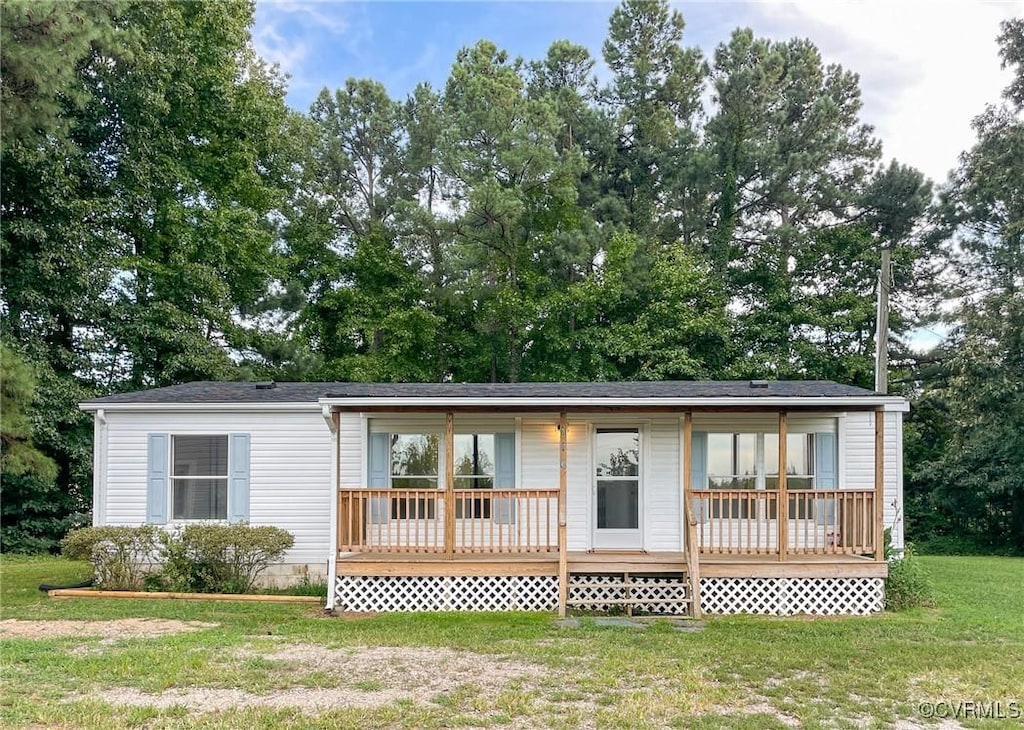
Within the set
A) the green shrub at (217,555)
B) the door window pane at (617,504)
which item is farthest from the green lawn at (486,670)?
the door window pane at (617,504)

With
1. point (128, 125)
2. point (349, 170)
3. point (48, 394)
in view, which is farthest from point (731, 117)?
point (48, 394)

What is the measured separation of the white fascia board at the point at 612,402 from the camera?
359 inches

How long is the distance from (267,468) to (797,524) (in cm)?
733

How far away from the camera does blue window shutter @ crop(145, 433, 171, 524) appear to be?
10.8m

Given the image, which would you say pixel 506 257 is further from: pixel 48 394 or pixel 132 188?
pixel 48 394

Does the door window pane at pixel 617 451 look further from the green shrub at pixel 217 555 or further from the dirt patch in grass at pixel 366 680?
the green shrub at pixel 217 555

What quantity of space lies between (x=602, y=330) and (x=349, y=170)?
30.5 ft

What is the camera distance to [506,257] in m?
21.2

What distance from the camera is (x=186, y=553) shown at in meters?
10.2

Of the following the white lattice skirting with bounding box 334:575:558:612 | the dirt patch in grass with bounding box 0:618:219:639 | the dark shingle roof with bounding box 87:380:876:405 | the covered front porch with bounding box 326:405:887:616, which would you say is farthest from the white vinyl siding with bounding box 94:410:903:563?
the dirt patch in grass with bounding box 0:618:219:639

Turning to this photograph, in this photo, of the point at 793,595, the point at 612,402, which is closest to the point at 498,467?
the point at 612,402

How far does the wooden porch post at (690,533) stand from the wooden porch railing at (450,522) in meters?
1.67

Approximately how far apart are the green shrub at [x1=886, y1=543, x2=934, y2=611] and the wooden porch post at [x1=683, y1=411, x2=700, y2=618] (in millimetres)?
2507

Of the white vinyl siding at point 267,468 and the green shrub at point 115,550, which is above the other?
the white vinyl siding at point 267,468
